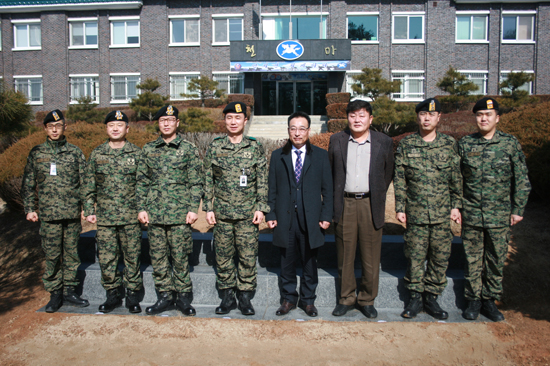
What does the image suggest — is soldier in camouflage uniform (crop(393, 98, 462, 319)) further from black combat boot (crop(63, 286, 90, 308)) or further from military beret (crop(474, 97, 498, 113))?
black combat boot (crop(63, 286, 90, 308))

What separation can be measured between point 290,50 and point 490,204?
1904 centimetres

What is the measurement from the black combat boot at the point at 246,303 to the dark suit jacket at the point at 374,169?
1248 millimetres

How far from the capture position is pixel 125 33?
22500 mm

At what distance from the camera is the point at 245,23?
869 inches

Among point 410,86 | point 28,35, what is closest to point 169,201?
point 410,86

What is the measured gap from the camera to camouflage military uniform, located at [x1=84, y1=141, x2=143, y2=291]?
4016mm

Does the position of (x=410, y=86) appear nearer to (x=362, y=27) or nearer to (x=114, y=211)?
(x=362, y=27)

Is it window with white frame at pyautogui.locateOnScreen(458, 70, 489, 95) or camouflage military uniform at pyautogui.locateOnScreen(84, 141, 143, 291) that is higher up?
window with white frame at pyautogui.locateOnScreen(458, 70, 489, 95)

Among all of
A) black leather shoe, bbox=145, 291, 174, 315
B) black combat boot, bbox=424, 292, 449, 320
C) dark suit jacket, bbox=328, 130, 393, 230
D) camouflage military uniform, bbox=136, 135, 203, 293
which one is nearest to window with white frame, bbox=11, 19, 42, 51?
camouflage military uniform, bbox=136, 135, 203, 293

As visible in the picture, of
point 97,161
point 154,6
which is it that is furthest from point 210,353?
point 154,6

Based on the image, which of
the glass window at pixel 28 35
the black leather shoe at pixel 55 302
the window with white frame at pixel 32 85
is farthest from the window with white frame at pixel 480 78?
the glass window at pixel 28 35

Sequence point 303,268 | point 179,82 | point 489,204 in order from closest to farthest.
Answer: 1. point 489,204
2. point 303,268
3. point 179,82

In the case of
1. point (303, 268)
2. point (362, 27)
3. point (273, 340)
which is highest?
point (362, 27)

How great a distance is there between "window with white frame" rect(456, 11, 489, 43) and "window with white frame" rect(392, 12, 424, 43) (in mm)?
2143
